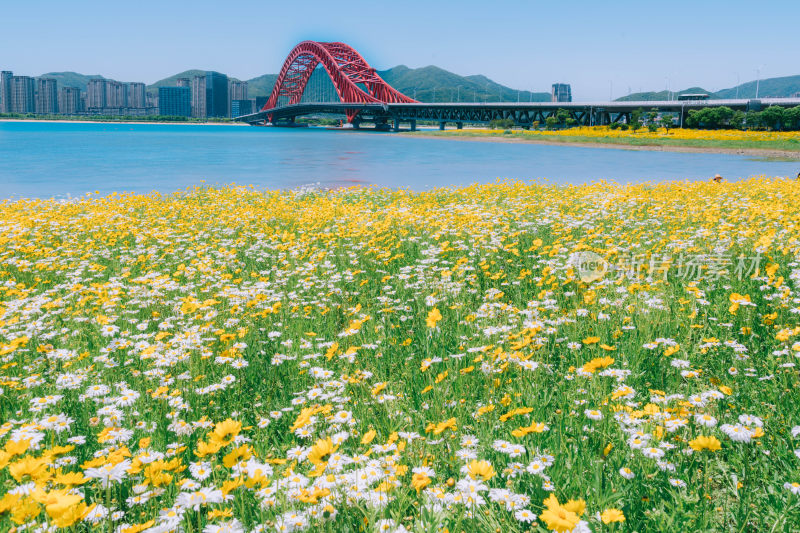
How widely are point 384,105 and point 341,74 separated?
557 inches

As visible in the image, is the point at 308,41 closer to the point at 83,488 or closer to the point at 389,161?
the point at 389,161

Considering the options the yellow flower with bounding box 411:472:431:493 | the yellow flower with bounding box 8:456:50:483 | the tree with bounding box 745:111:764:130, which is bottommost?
the yellow flower with bounding box 411:472:431:493

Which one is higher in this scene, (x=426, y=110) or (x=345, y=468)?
(x=426, y=110)

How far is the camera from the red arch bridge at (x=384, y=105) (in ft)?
289

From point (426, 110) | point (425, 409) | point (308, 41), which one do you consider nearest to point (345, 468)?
point (425, 409)

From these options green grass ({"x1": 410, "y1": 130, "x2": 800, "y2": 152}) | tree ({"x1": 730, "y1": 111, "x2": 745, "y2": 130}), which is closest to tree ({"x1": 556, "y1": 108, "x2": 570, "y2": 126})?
tree ({"x1": 730, "y1": 111, "x2": 745, "y2": 130})

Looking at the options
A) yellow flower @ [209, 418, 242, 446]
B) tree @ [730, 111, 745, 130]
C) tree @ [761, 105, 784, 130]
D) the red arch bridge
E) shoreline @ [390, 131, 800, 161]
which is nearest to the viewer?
yellow flower @ [209, 418, 242, 446]

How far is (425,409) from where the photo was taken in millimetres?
3340

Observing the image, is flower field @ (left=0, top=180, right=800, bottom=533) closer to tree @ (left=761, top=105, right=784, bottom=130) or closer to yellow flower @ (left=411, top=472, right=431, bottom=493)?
yellow flower @ (left=411, top=472, right=431, bottom=493)

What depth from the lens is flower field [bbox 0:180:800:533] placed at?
2.23 metres

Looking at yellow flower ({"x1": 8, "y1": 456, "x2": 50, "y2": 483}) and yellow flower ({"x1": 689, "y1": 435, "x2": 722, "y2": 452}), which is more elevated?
yellow flower ({"x1": 689, "y1": 435, "x2": 722, "y2": 452})

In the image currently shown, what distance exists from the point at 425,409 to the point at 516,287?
2911 millimetres

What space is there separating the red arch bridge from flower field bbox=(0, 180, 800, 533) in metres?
90.6

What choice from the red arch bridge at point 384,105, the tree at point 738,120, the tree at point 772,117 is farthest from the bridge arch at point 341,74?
the tree at point 772,117
